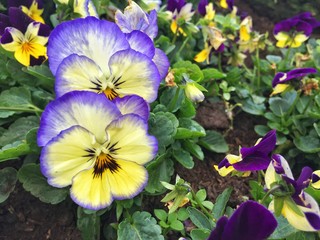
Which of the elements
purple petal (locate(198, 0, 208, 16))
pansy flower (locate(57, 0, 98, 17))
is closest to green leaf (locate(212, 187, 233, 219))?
pansy flower (locate(57, 0, 98, 17))

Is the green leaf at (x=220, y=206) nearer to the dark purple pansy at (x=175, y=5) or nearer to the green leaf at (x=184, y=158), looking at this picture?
the green leaf at (x=184, y=158)

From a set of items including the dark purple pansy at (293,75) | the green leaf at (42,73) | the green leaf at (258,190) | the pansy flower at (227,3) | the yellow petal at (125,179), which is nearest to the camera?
the yellow petal at (125,179)

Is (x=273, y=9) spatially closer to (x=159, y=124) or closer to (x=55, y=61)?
(x=159, y=124)

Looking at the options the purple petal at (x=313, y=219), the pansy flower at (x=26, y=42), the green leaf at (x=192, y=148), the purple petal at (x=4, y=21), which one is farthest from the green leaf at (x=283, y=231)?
the purple petal at (x=4, y=21)

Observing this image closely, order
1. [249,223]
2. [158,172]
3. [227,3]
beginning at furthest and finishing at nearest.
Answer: [227,3] < [158,172] < [249,223]

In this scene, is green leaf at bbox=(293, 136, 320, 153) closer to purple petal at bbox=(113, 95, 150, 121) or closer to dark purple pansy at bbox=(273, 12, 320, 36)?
dark purple pansy at bbox=(273, 12, 320, 36)

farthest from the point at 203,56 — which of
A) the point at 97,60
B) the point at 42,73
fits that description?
the point at 97,60

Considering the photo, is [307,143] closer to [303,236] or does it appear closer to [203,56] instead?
[203,56]
